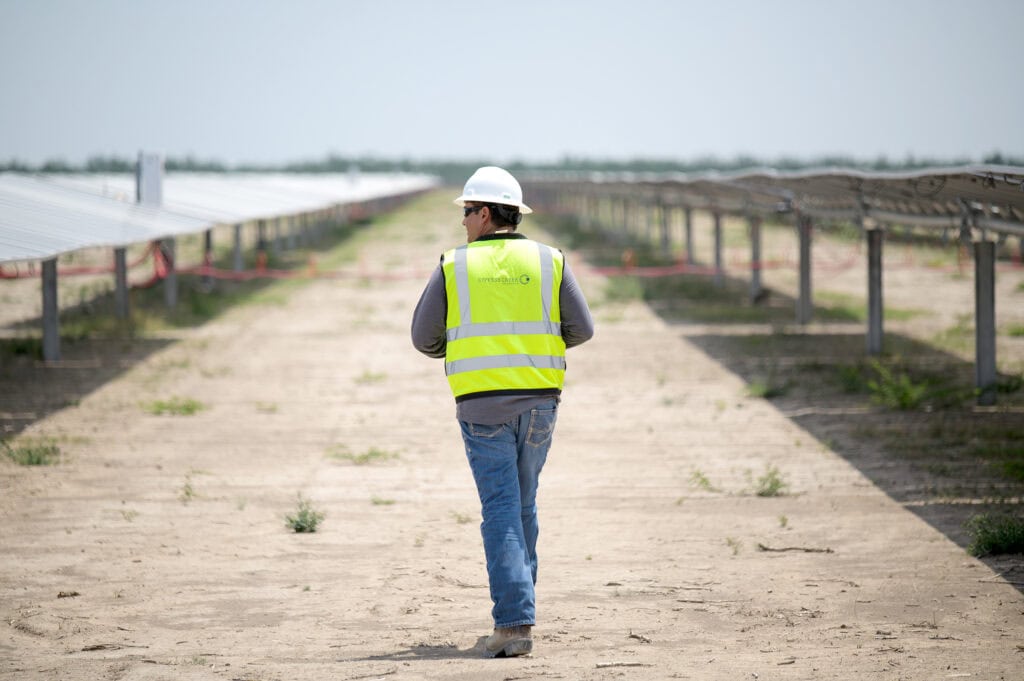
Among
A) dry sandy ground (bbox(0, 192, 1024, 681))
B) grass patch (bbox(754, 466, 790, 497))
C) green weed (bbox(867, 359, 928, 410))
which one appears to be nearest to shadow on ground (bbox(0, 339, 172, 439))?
dry sandy ground (bbox(0, 192, 1024, 681))

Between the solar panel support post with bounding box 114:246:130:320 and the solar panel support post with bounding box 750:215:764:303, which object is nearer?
the solar panel support post with bounding box 114:246:130:320

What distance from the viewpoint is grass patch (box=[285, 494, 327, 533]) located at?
7293 millimetres

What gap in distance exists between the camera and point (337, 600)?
5.89m

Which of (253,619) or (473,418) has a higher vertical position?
(473,418)

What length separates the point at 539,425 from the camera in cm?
504

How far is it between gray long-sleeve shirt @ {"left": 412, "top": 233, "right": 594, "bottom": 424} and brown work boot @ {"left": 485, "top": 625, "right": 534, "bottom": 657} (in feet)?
2.57

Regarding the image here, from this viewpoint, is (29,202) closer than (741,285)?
Yes

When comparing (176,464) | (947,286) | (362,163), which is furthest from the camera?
(362,163)

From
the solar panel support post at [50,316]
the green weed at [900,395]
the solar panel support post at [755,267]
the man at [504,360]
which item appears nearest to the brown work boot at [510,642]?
the man at [504,360]

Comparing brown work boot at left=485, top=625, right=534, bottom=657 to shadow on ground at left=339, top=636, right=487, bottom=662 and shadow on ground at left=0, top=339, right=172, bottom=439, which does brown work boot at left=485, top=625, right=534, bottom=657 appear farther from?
shadow on ground at left=0, top=339, right=172, bottom=439

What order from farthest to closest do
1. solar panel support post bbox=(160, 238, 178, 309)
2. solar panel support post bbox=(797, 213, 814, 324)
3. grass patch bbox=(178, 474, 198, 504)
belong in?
solar panel support post bbox=(160, 238, 178, 309)
solar panel support post bbox=(797, 213, 814, 324)
grass patch bbox=(178, 474, 198, 504)

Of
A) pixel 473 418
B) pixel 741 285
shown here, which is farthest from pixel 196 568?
pixel 741 285

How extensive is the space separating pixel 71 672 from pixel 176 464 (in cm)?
456

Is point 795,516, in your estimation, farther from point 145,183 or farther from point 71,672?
point 145,183
